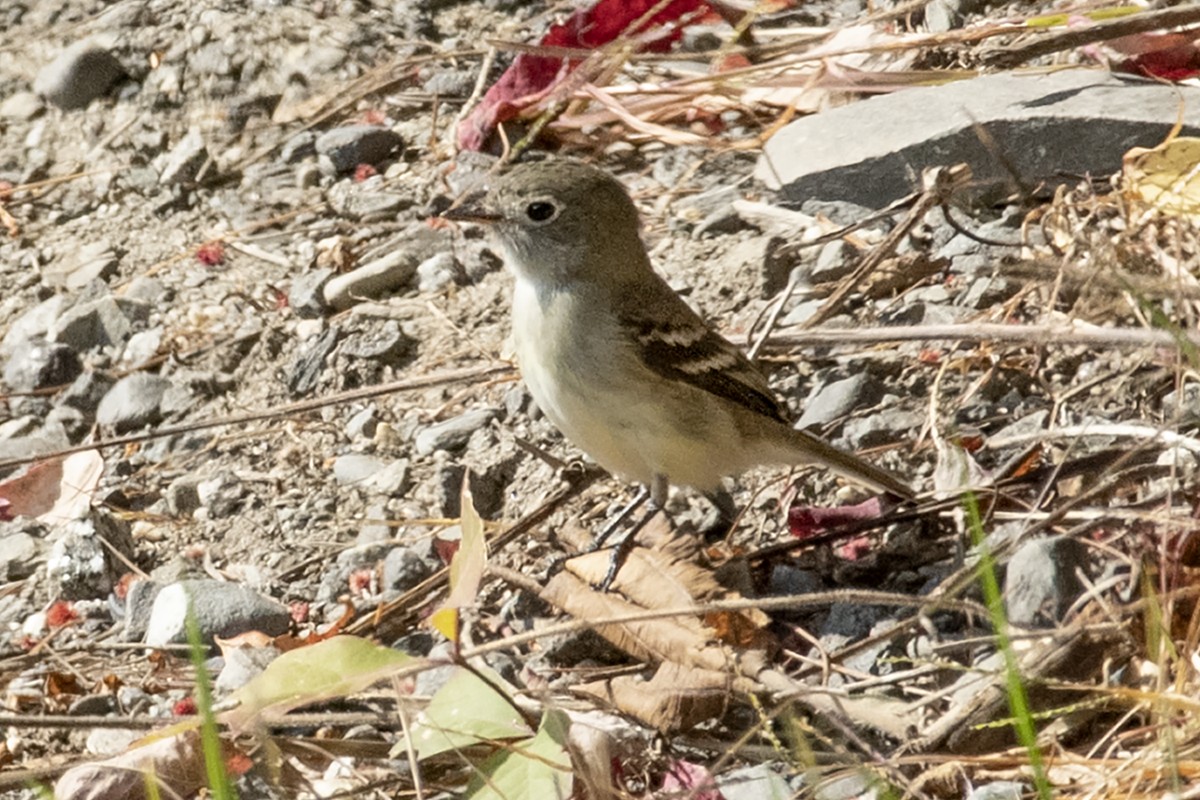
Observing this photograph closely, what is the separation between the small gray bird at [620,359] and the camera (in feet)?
15.9

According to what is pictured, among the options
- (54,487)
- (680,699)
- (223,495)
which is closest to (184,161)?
(54,487)

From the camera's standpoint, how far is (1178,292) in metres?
3.49

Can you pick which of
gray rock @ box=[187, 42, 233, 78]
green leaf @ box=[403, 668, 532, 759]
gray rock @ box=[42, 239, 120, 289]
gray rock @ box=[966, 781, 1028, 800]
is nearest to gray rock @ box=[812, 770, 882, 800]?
gray rock @ box=[966, 781, 1028, 800]

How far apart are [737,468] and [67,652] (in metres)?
1.99

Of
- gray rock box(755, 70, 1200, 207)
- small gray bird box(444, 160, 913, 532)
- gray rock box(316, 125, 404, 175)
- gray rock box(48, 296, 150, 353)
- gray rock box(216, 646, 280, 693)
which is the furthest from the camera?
A: gray rock box(316, 125, 404, 175)

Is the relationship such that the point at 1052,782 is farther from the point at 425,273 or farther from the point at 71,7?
the point at 71,7

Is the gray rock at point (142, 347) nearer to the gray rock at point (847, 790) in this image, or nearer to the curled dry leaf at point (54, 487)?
the curled dry leaf at point (54, 487)

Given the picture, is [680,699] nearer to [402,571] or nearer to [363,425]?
[402,571]

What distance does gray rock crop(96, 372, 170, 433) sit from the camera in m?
5.98

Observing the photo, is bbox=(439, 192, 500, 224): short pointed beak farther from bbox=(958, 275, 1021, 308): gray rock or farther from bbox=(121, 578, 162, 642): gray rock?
bbox=(958, 275, 1021, 308): gray rock

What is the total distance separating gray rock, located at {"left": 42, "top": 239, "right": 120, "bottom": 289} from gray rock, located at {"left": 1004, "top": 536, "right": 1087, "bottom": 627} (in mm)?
3938

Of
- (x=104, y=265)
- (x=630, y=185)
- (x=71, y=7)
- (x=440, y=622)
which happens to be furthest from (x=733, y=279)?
(x=71, y=7)

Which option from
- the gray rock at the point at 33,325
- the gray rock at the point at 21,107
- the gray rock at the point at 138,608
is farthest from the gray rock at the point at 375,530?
the gray rock at the point at 21,107

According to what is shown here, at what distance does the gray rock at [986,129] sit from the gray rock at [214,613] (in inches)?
97.4
